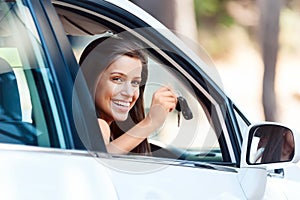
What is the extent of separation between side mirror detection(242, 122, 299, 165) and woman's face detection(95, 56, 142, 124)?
486 millimetres

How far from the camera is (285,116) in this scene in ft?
40.9

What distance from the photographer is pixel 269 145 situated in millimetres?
2729

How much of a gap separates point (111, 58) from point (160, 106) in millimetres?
250

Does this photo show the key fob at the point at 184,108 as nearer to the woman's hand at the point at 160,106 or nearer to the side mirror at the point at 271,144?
the woman's hand at the point at 160,106

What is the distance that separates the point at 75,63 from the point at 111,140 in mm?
634

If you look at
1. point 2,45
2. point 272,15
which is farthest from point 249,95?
point 2,45

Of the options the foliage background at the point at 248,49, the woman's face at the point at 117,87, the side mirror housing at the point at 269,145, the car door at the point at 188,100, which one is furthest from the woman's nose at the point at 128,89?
the foliage background at the point at 248,49

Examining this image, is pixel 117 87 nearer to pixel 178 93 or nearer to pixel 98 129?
pixel 178 93

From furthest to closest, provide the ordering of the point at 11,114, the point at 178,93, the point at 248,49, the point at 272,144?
the point at 248,49 < the point at 178,93 < the point at 272,144 < the point at 11,114

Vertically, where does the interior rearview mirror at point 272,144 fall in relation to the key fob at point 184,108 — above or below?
below

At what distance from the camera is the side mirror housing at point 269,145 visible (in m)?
2.60

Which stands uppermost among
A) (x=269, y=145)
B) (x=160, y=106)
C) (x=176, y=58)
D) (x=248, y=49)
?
(x=248, y=49)

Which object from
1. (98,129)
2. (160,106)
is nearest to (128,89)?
(160,106)

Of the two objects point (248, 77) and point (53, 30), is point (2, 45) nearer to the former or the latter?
point (53, 30)
